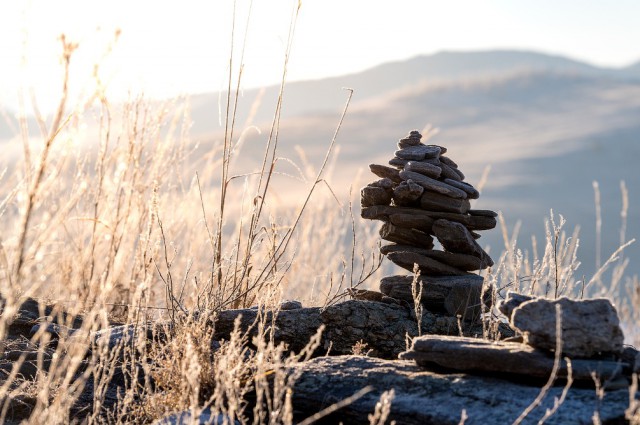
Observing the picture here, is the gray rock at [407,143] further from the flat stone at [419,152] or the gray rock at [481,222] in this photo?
the gray rock at [481,222]

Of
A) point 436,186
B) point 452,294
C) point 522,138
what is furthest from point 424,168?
point 522,138

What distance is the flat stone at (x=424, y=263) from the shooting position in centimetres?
426

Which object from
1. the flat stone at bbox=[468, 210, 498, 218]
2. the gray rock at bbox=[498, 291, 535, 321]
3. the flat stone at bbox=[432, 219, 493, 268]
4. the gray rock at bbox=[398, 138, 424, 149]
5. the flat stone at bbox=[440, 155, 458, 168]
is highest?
the gray rock at bbox=[398, 138, 424, 149]

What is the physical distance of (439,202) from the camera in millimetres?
4273

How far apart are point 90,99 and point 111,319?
104 inches

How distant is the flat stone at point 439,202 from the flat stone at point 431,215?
0.09 ft

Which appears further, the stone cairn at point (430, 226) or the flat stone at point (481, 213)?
the flat stone at point (481, 213)

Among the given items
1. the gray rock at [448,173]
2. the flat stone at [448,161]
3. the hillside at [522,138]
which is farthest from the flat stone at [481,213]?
the hillside at [522,138]

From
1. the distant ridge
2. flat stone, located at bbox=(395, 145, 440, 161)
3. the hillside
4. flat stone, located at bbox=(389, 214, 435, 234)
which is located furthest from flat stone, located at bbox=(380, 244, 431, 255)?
the distant ridge

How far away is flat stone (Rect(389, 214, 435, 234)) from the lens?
14.0 feet

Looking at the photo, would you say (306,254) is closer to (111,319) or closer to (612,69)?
(111,319)

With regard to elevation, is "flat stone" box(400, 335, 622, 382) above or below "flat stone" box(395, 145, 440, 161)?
below

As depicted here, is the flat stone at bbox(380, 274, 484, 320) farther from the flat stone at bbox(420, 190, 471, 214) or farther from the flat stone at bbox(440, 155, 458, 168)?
the flat stone at bbox(440, 155, 458, 168)

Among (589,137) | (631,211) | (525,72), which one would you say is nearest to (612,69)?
(525,72)
